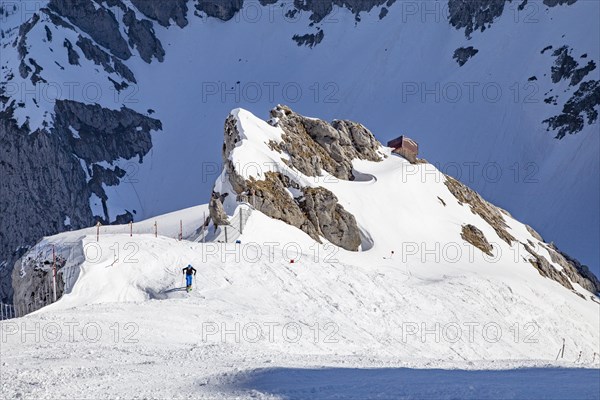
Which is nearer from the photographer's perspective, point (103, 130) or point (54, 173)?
point (54, 173)

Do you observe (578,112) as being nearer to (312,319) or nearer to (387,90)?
(387,90)

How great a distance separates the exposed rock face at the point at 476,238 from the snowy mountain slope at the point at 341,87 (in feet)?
111

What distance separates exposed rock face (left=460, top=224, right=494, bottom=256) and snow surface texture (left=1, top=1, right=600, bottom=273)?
3322 centimetres

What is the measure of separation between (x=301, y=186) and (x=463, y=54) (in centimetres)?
8679

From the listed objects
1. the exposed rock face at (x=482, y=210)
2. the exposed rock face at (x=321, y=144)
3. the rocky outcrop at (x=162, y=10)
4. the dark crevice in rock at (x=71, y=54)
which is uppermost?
the rocky outcrop at (x=162, y=10)

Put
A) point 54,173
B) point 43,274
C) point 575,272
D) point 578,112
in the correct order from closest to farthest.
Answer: point 43,274
point 575,272
point 578,112
point 54,173

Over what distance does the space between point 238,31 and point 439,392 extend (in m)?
145

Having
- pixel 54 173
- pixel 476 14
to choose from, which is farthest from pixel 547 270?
pixel 54 173

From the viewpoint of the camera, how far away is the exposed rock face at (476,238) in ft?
136

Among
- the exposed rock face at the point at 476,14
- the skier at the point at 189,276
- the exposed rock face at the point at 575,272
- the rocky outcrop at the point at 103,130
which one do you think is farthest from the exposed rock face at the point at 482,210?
the rocky outcrop at the point at 103,130

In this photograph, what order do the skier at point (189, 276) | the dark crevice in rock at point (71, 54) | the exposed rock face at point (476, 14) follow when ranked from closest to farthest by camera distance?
the skier at point (189, 276) < the exposed rock face at point (476, 14) < the dark crevice in rock at point (71, 54)

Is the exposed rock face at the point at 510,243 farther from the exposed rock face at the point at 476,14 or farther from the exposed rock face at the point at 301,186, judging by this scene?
the exposed rock face at the point at 476,14

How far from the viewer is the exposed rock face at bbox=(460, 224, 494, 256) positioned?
41375 millimetres

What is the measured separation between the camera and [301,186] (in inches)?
1494
